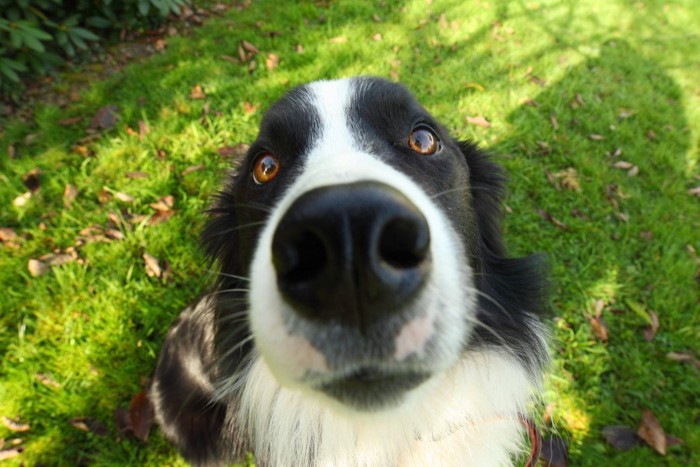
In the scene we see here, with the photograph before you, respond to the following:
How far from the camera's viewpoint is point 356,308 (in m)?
0.98

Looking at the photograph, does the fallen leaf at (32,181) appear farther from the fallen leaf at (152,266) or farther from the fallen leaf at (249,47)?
the fallen leaf at (249,47)

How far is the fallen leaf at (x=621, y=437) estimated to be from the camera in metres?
2.60

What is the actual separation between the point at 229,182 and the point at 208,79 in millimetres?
2618

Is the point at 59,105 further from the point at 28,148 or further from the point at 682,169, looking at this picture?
the point at 682,169

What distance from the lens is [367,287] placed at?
0.94 meters

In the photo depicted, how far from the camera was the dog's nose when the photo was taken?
0.92 meters

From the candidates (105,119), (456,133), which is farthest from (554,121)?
(105,119)

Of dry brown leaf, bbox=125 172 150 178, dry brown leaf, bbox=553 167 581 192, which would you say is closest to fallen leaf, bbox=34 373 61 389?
dry brown leaf, bbox=125 172 150 178

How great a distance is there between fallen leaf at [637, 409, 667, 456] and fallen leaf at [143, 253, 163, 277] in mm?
3454

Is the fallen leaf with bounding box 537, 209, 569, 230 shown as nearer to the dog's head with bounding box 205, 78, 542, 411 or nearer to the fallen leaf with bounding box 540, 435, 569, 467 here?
the fallen leaf with bounding box 540, 435, 569, 467

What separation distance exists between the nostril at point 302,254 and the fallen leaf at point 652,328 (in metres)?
3.24

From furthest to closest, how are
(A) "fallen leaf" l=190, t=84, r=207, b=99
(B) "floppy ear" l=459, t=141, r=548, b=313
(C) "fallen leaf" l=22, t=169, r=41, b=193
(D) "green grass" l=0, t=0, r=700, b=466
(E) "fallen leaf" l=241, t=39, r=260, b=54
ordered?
(E) "fallen leaf" l=241, t=39, r=260, b=54, (A) "fallen leaf" l=190, t=84, r=207, b=99, (C) "fallen leaf" l=22, t=169, r=41, b=193, (D) "green grass" l=0, t=0, r=700, b=466, (B) "floppy ear" l=459, t=141, r=548, b=313

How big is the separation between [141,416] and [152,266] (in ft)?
3.45

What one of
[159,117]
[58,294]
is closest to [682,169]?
[159,117]
